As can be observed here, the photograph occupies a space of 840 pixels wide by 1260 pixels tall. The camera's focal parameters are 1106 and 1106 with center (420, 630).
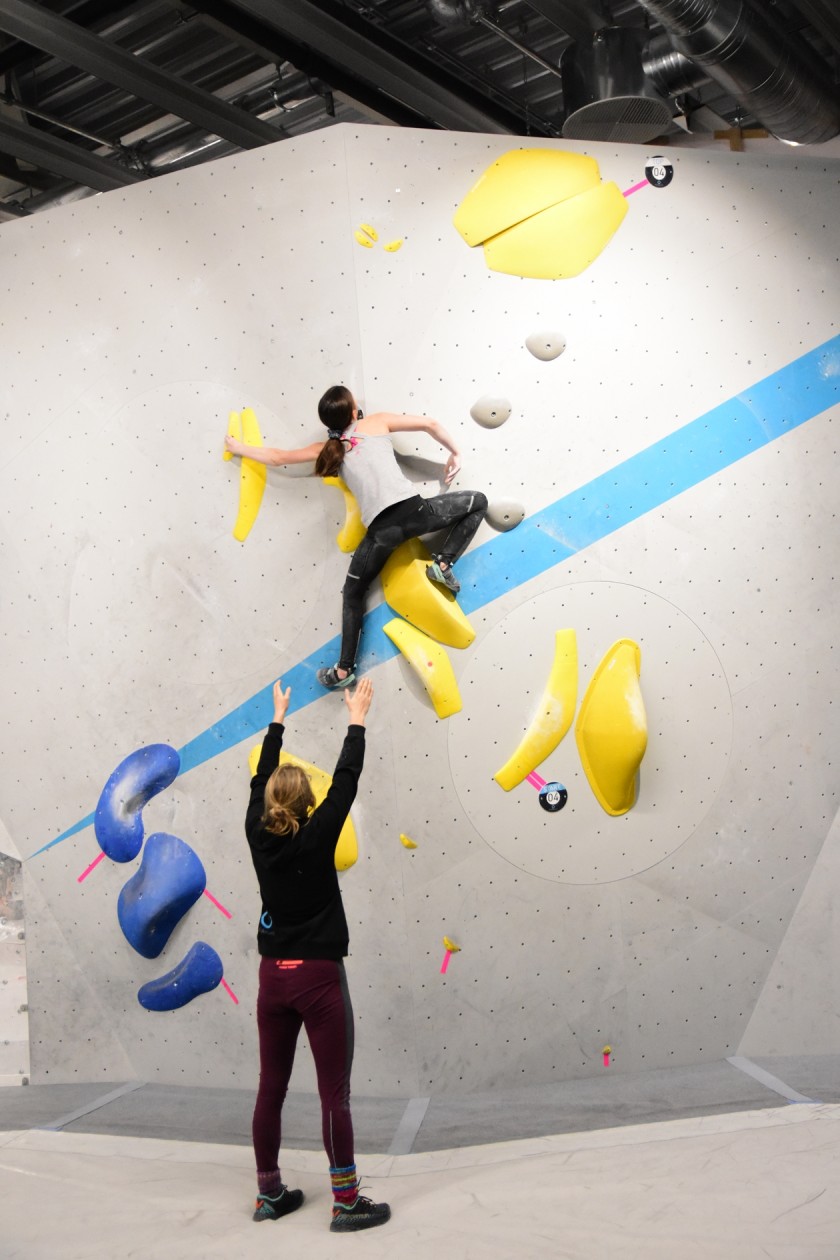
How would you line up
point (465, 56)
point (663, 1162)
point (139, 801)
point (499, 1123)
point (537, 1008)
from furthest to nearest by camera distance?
point (465, 56) < point (139, 801) < point (537, 1008) < point (499, 1123) < point (663, 1162)

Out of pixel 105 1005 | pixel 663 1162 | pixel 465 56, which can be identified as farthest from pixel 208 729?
pixel 465 56

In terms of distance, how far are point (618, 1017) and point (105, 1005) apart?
71.4 inches

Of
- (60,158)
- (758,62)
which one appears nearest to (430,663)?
(758,62)

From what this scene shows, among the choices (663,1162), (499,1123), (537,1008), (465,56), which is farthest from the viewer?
(465,56)

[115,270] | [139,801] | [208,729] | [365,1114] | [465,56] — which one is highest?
[465,56]

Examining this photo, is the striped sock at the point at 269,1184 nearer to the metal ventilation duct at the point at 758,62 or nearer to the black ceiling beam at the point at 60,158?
the metal ventilation duct at the point at 758,62

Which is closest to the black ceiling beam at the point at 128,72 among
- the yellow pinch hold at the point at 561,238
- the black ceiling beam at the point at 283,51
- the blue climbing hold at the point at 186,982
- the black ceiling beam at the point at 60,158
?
the black ceiling beam at the point at 283,51

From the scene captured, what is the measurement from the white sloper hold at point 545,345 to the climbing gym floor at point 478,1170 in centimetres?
238

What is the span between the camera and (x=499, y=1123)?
329 cm

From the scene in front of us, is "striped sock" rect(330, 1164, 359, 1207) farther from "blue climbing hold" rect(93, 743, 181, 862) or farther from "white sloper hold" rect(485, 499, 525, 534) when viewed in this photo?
"white sloper hold" rect(485, 499, 525, 534)

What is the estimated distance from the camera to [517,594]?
365 centimetres

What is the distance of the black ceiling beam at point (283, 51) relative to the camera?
13.4 feet

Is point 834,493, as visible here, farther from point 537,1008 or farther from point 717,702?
point 537,1008

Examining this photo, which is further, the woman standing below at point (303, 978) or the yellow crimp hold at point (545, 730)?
the yellow crimp hold at point (545, 730)
